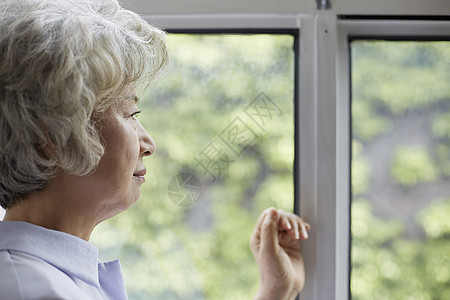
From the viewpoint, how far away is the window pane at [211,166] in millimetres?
1397

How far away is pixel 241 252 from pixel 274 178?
8.8 inches

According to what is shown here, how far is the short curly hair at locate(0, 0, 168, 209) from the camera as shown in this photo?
83cm

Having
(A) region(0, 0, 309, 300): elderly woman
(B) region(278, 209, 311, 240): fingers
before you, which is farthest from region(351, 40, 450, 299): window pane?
(A) region(0, 0, 309, 300): elderly woman

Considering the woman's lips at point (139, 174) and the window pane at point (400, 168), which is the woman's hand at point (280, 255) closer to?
the window pane at point (400, 168)

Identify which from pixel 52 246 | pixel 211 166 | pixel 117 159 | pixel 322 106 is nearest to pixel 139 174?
pixel 117 159

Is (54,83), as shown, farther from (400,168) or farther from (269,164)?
(400,168)

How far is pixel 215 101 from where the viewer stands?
141 centimetres

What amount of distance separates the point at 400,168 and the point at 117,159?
809mm

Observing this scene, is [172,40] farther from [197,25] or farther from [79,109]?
[79,109]

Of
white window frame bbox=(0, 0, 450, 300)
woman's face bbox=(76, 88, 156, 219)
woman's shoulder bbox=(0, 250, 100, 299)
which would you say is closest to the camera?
woman's shoulder bbox=(0, 250, 100, 299)

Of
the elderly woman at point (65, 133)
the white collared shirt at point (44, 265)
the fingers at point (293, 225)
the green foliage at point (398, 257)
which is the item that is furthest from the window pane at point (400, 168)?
the white collared shirt at point (44, 265)

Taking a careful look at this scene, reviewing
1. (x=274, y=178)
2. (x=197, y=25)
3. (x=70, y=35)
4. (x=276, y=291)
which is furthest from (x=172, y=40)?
(x=276, y=291)

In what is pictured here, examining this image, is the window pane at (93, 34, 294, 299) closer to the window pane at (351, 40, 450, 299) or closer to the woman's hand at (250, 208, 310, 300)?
the woman's hand at (250, 208, 310, 300)

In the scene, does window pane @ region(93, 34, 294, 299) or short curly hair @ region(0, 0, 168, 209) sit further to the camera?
window pane @ region(93, 34, 294, 299)
